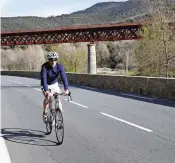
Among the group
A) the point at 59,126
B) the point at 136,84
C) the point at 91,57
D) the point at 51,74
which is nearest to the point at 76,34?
the point at 91,57

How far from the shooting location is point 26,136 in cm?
849

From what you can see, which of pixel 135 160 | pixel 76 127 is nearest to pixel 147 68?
pixel 76 127

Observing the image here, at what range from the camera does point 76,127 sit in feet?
31.4

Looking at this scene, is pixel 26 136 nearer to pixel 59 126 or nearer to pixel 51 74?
pixel 59 126

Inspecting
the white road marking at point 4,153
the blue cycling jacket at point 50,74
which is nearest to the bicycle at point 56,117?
the blue cycling jacket at point 50,74

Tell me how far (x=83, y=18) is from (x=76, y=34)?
63866 millimetres

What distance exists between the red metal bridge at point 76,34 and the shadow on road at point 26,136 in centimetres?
5192

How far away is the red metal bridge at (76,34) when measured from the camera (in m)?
64.4

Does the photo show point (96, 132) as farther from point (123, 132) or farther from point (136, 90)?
point (136, 90)

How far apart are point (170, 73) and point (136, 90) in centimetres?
2311

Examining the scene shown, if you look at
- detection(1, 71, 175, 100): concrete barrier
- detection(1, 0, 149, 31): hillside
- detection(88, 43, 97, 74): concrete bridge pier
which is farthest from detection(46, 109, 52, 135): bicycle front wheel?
detection(1, 0, 149, 31): hillside

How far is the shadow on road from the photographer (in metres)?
7.67

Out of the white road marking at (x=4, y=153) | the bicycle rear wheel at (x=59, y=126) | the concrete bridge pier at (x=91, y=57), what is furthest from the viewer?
the concrete bridge pier at (x=91, y=57)

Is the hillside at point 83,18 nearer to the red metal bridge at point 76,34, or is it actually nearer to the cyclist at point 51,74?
the red metal bridge at point 76,34
